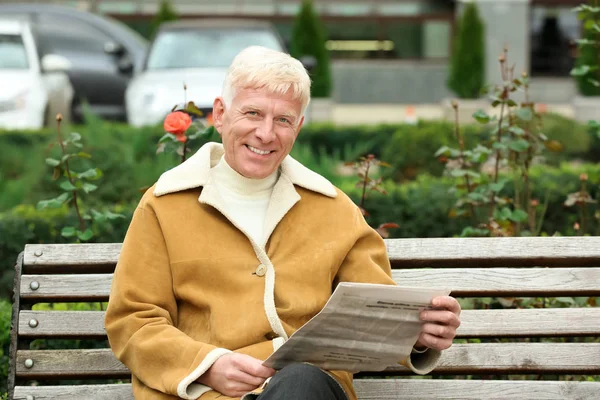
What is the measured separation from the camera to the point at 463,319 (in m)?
3.32

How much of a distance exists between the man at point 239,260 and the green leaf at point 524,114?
5.11ft

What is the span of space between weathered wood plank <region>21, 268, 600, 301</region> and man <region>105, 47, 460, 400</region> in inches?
12.0

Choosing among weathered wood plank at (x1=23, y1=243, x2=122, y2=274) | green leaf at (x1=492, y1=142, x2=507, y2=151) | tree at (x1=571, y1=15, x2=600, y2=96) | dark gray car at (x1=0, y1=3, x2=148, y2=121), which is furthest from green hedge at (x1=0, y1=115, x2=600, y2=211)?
dark gray car at (x1=0, y1=3, x2=148, y2=121)

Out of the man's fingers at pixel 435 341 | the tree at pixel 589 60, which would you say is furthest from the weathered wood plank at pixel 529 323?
the tree at pixel 589 60

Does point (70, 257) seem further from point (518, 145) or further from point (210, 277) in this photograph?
point (518, 145)

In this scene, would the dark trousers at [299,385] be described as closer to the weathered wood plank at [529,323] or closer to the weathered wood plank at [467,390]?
the weathered wood plank at [467,390]

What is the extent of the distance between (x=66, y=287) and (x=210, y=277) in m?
0.60

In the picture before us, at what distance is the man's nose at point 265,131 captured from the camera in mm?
2918

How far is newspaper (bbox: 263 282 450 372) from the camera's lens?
8.46 feet

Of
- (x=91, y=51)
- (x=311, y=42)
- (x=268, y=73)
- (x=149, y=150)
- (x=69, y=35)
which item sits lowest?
(x=311, y=42)

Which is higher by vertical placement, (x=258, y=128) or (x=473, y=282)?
(x=258, y=128)

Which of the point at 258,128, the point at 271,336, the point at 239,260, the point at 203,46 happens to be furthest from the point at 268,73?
the point at 203,46

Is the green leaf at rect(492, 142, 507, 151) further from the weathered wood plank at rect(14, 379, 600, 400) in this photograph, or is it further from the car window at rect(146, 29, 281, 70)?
the car window at rect(146, 29, 281, 70)

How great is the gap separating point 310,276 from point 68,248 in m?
0.81
